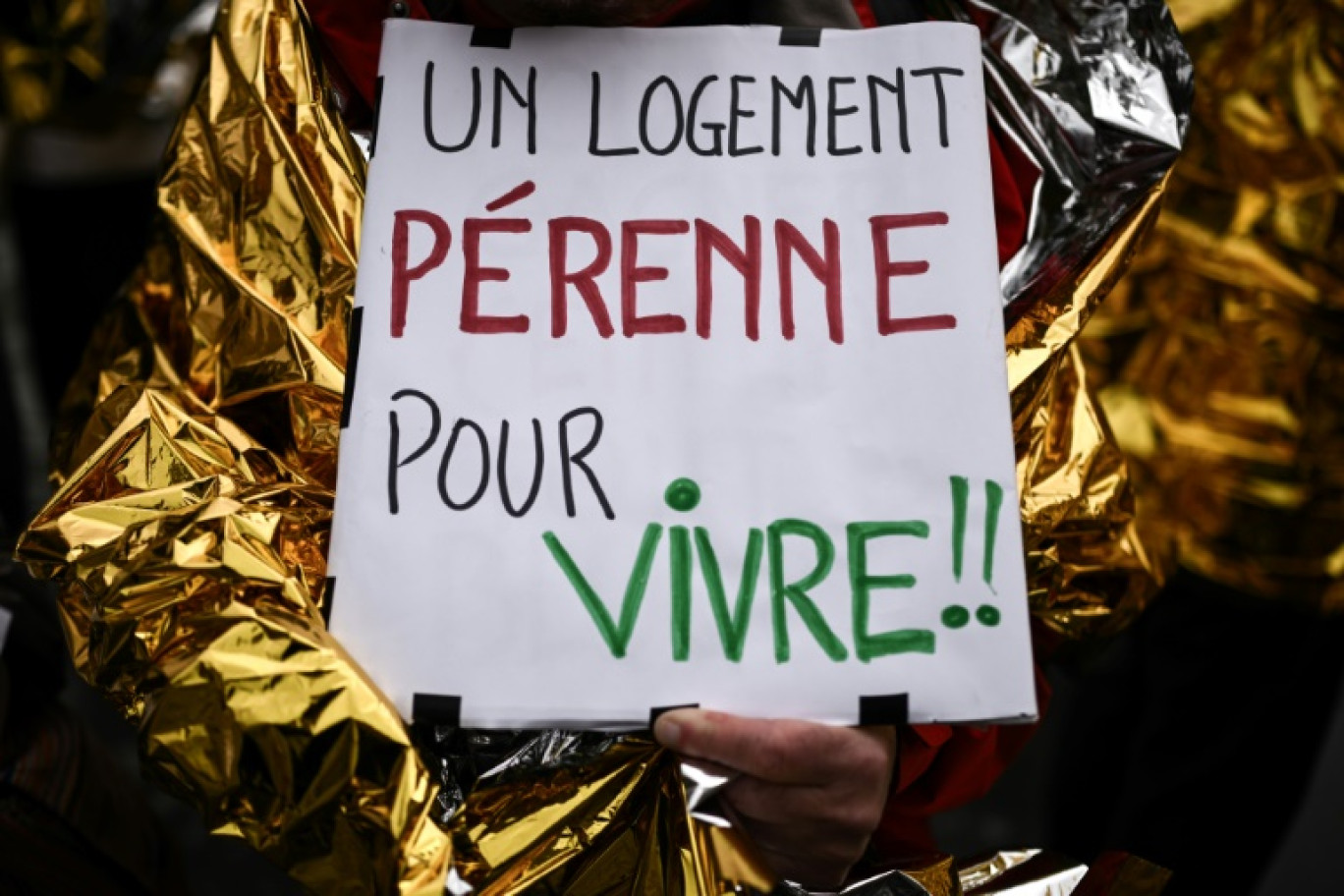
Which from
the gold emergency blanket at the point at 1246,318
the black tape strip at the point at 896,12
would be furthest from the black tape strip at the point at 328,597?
the gold emergency blanket at the point at 1246,318

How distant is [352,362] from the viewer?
0.90 metres

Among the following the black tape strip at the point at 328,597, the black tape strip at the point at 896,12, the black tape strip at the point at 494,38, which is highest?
the black tape strip at the point at 896,12

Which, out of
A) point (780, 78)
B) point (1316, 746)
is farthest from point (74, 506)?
point (1316, 746)

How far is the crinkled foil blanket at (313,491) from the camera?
0.82m

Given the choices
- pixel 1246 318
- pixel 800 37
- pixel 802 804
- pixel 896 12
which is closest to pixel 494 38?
pixel 800 37

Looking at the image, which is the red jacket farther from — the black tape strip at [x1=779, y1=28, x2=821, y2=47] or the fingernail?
the fingernail

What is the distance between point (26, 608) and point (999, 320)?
88 centimetres

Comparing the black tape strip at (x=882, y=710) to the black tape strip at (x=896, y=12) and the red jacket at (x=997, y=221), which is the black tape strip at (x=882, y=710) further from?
the black tape strip at (x=896, y=12)

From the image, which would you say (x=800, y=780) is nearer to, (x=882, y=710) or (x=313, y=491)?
(x=882, y=710)

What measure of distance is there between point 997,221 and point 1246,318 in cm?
42

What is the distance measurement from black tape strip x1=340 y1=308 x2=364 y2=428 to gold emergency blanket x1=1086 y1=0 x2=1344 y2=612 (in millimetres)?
796

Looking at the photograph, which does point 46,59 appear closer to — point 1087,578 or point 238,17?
point 238,17

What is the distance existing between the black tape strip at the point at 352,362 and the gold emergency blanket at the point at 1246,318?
80 centimetres

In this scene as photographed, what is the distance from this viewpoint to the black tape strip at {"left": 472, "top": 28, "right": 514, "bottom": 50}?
0.96 m
